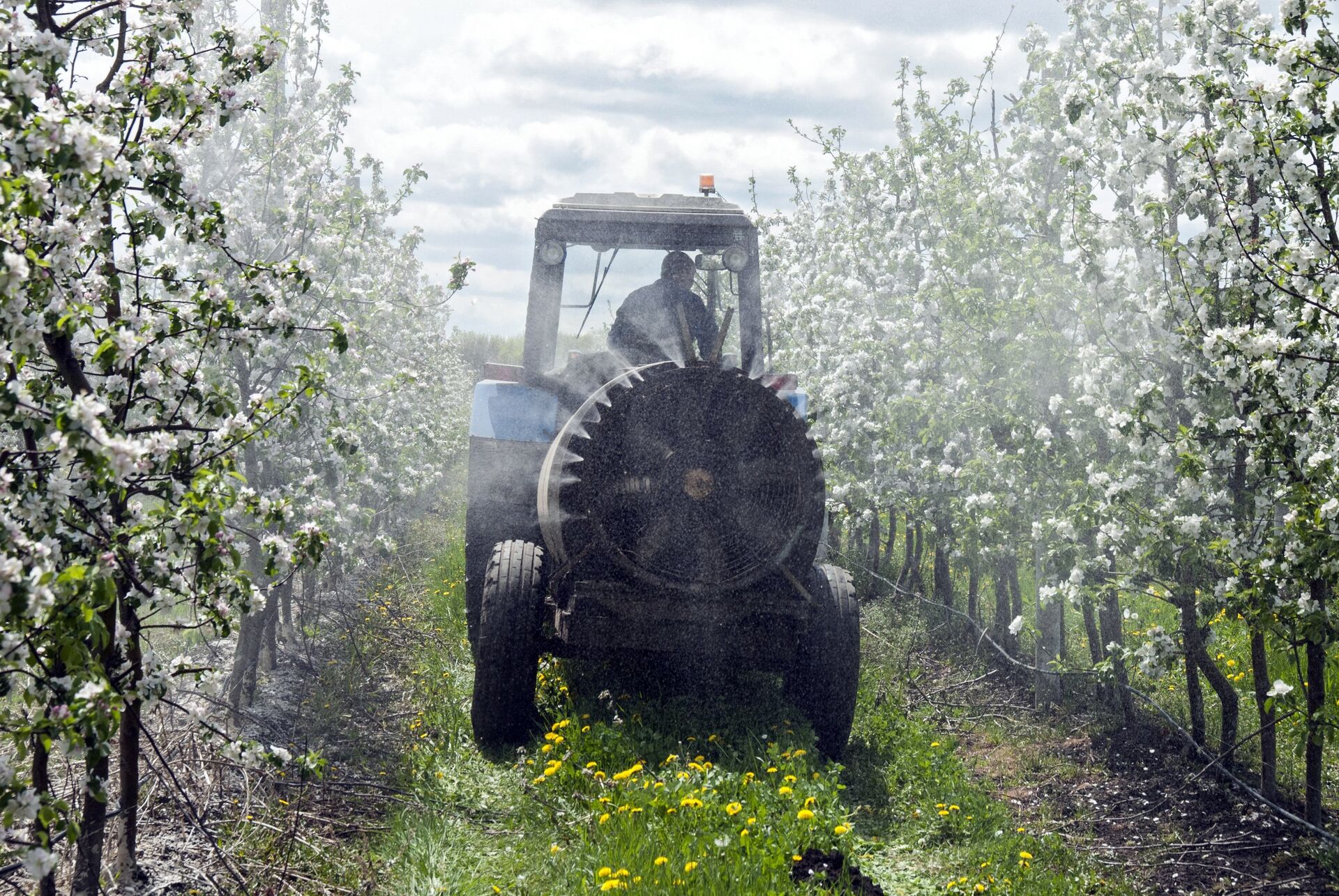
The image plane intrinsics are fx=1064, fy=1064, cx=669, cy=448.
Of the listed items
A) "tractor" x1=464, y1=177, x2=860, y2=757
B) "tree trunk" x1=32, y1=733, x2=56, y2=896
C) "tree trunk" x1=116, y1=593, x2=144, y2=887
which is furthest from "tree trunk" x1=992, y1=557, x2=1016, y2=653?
"tree trunk" x1=32, y1=733, x2=56, y2=896

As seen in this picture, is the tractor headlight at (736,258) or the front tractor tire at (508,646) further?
the tractor headlight at (736,258)

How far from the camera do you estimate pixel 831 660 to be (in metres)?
6.04

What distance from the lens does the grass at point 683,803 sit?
444 centimetres

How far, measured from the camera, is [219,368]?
7676 mm

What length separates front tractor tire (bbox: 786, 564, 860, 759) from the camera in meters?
6.04

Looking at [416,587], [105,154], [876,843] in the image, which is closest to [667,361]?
[876,843]

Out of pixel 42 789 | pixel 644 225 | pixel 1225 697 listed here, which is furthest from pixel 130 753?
pixel 1225 697

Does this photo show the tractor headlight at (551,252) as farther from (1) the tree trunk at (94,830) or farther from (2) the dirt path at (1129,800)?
(1) the tree trunk at (94,830)

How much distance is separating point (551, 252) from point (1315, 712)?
509 cm

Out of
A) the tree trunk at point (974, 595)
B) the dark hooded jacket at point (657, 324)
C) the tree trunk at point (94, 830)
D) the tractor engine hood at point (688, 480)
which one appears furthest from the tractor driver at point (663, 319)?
the tree trunk at point (94, 830)

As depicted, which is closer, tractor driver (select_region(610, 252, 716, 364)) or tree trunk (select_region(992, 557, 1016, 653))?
tractor driver (select_region(610, 252, 716, 364))

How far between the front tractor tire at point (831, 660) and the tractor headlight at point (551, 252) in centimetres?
277

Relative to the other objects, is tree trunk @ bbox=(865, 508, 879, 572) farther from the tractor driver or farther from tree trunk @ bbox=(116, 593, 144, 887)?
tree trunk @ bbox=(116, 593, 144, 887)

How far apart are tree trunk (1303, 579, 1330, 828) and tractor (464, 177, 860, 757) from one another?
7.30 ft
